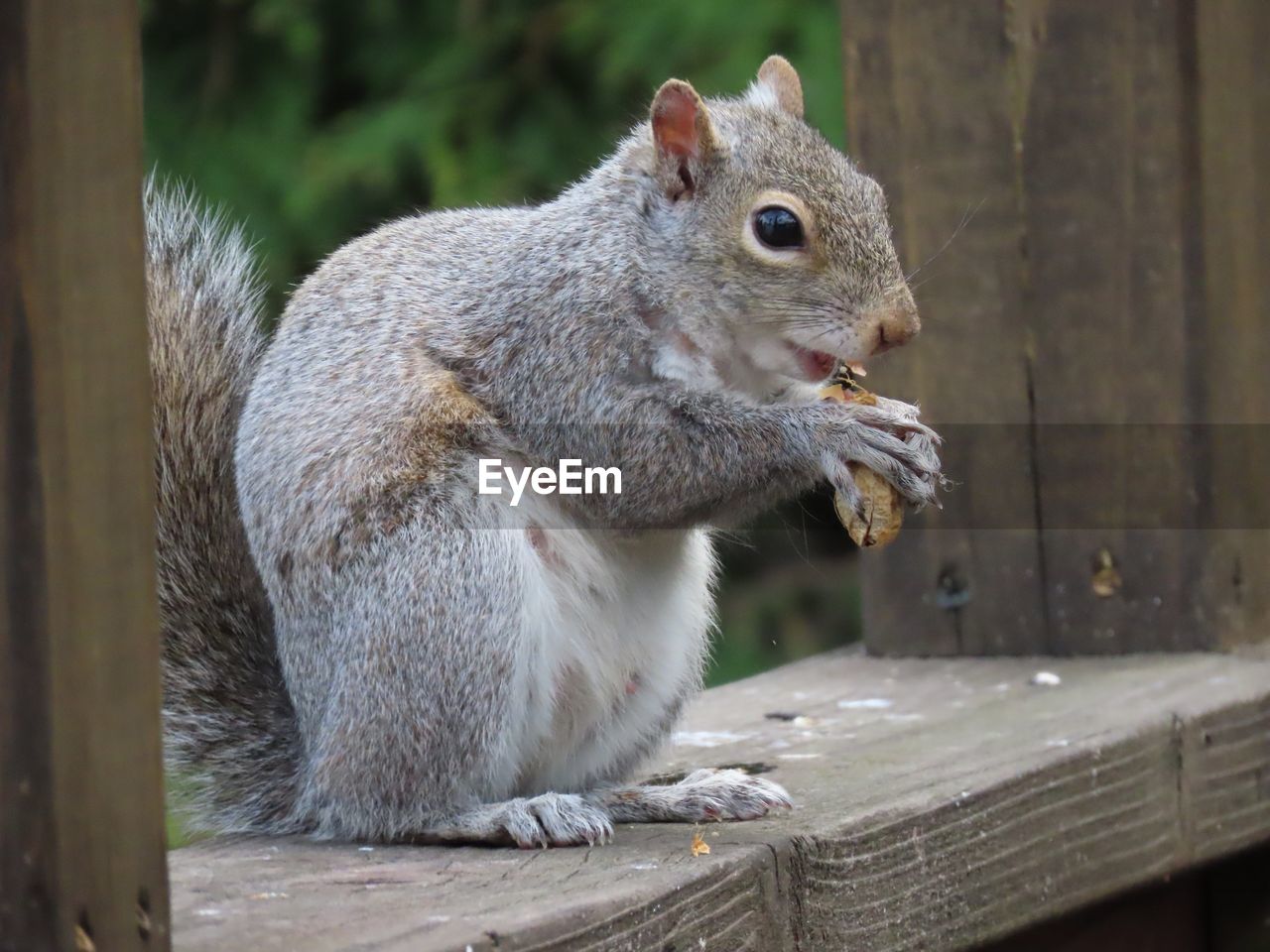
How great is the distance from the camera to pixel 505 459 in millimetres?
1333

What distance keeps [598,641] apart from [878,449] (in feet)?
0.83

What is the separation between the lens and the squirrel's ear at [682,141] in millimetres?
1429

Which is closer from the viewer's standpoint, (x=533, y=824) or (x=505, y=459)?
(x=533, y=824)

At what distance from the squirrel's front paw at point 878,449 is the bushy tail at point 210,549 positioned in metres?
0.46

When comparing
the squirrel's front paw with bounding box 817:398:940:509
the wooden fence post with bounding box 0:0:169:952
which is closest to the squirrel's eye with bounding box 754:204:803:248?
the squirrel's front paw with bounding box 817:398:940:509

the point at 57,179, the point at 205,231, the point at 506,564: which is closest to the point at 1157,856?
the point at 506,564

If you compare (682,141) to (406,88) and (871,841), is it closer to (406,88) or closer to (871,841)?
(871,841)

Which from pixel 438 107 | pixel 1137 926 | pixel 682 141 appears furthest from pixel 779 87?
pixel 438 107

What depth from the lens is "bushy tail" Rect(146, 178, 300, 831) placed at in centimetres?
137

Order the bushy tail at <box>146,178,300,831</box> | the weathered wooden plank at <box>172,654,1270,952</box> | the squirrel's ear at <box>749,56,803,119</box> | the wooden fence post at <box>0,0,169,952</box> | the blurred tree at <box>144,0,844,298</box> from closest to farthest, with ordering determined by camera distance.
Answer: the wooden fence post at <box>0,0,169,952</box>, the weathered wooden plank at <box>172,654,1270,952</box>, the bushy tail at <box>146,178,300,831</box>, the squirrel's ear at <box>749,56,803,119</box>, the blurred tree at <box>144,0,844,298</box>

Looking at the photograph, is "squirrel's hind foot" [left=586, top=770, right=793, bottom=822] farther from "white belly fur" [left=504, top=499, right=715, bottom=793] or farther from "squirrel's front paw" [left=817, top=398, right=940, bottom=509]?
"squirrel's front paw" [left=817, top=398, right=940, bottom=509]

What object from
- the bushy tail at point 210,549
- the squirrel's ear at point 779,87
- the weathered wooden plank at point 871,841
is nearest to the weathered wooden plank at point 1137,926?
the weathered wooden plank at point 871,841

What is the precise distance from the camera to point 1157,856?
1.44m

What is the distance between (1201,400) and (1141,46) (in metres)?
0.33
